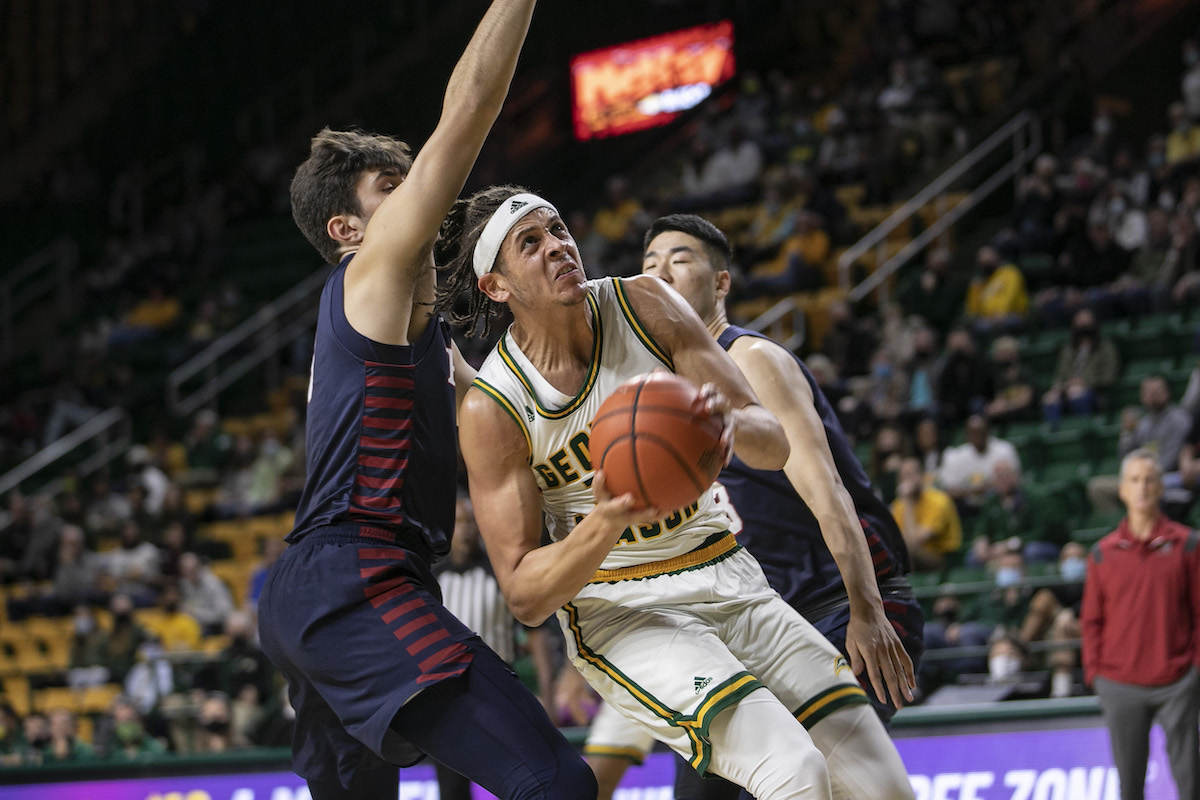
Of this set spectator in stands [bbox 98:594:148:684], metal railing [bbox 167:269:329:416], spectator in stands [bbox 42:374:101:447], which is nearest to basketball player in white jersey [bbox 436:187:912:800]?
spectator in stands [bbox 98:594:148:684]

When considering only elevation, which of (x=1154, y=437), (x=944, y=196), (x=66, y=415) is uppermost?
(x=944, y=196)

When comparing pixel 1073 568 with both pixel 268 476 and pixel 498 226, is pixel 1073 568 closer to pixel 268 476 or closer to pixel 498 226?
pixel 498 226

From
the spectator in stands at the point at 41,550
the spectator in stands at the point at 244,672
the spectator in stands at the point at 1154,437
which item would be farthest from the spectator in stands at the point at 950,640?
the spectator in stands at the point at 41,550

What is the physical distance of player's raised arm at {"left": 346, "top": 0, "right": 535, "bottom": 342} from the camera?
3230 millimetres

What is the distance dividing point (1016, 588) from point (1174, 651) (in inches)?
88.1

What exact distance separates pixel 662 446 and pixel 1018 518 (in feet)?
24.2

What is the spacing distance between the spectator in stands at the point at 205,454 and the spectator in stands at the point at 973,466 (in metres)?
8.96

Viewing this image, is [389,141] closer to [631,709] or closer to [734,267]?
[631,709]

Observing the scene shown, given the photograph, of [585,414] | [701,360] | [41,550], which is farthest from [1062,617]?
[41,550]

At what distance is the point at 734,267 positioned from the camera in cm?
1468

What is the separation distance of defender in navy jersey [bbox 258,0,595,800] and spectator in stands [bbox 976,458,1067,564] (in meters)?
6.68

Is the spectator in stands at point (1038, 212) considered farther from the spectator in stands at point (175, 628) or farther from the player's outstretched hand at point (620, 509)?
the player's outstretched hand at point (620, 509)

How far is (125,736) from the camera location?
1004 centimetres

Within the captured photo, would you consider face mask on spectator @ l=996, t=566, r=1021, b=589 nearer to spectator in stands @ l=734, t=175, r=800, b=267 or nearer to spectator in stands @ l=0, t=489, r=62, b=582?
spectator in stands @ l=734, t=175, r=800, b=267
